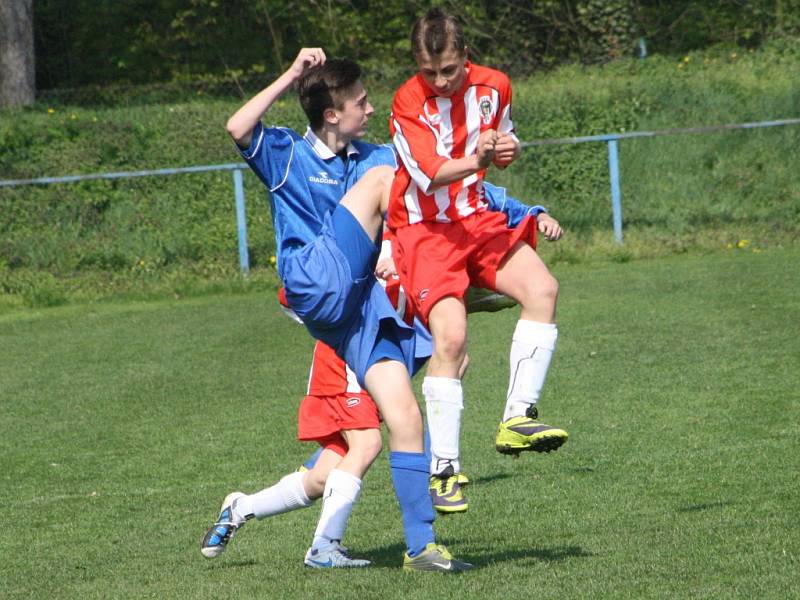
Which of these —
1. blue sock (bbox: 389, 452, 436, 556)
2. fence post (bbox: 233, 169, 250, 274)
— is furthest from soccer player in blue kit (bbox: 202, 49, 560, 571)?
fence post (bbox: 233, 169, 250, 274)

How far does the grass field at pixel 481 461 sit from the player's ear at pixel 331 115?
5.78 ft

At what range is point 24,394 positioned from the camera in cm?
1051

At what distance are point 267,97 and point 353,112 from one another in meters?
0.40

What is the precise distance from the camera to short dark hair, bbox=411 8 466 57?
4781 mm

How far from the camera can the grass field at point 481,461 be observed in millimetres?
4883

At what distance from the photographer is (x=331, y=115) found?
536 cm

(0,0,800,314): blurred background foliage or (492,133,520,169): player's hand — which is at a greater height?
(492,133,520,169): player's hand

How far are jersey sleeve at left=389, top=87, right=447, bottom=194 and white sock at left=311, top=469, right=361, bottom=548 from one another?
3.84 ft

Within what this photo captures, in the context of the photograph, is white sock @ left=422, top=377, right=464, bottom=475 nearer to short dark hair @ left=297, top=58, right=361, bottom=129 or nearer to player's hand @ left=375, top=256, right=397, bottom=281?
player's hand @ left=375, top=256, right=397, bottom=281

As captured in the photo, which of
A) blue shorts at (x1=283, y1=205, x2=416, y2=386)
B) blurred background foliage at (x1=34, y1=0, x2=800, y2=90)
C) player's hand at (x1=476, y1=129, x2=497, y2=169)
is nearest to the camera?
player's hand at (x1=476, y1=129, x2=497, y2=169)

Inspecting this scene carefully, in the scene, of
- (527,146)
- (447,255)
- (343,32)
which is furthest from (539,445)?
(343,32)

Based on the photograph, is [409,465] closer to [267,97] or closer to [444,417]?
[444,417]

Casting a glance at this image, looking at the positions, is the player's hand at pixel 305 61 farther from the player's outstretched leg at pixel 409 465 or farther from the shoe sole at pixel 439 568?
the shoe sole at pixel 439 568

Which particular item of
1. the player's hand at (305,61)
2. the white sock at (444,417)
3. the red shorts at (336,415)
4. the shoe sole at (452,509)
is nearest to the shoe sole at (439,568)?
the shoe sole at (452,509)
